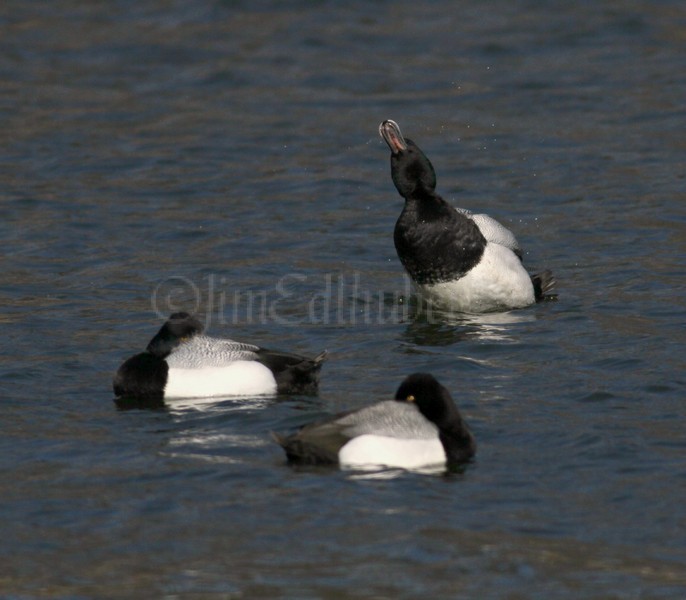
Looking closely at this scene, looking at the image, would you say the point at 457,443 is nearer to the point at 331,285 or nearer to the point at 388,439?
the point at 388,439

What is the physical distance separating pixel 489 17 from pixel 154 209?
31.7ft

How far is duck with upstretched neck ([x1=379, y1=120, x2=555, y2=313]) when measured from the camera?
12.9 m

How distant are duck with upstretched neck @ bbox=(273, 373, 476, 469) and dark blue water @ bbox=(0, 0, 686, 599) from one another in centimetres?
14

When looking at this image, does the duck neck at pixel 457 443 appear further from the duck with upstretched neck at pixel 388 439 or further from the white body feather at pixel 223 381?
the white body feather at pixel 223 381

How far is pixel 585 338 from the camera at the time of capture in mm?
12266

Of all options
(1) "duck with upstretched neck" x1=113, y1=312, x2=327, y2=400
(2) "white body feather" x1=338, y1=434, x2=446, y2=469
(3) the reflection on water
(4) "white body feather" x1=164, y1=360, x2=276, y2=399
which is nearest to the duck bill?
(3) the reflection on water

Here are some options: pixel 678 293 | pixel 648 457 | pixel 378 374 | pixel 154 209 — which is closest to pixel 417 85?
pixel 154 209

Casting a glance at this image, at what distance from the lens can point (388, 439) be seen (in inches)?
352

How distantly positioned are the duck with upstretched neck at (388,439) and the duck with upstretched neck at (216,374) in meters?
1.50

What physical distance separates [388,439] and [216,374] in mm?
2226

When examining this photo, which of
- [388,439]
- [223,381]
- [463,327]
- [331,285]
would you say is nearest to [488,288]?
[463,327]

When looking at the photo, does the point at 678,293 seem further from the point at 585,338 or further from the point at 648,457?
the point at 648,457

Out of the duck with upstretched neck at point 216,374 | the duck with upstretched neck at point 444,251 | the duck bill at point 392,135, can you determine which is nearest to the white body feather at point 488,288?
the duck with upstretched neck at point 444,251

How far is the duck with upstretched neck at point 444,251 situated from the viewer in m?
12.9
